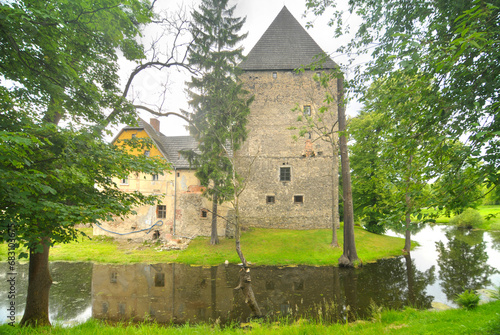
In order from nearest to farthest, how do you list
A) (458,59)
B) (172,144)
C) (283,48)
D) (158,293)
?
(458,59)
(158,293)
(172,144)
(283,48)

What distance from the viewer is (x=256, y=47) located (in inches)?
773

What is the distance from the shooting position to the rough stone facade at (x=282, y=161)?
17.8 meters

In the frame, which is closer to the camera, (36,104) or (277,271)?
(36,104)

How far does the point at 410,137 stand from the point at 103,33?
6.11 meters

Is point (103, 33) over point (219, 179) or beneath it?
over

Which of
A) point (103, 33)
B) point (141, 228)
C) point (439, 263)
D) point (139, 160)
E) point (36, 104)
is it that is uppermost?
point (103, 33)

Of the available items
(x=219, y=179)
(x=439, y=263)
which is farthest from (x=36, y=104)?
(x=439, y=263)

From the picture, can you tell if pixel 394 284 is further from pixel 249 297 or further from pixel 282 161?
pixel 282 161

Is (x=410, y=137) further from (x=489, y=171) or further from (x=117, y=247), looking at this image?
(x=117, y=247)

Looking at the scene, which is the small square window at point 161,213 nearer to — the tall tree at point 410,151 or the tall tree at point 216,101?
the tall tree at point 216,101

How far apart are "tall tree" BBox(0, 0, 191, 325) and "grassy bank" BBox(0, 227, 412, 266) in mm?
→ 7734

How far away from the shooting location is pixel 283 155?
18.3 meters

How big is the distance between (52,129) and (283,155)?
50.4 ft

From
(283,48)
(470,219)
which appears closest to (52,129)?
(283,48)
